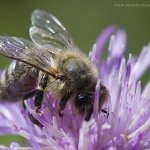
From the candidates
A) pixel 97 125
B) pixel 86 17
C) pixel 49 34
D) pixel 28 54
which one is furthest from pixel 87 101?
pixel 86 17

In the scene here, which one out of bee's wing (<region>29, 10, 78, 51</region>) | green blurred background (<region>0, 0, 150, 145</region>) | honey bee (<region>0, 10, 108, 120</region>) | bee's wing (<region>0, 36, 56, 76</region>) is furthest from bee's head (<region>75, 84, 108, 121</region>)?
green blurred background (<region>0, 0, 150, 145</region>)

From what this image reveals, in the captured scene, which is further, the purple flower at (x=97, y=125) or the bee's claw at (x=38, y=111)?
the bee's claw at (x=38, y=111)

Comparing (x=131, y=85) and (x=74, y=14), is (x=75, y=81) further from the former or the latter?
(x=74, y=14)

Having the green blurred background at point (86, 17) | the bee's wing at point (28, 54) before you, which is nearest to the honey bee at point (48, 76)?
the bee's wing at point (28, 54)

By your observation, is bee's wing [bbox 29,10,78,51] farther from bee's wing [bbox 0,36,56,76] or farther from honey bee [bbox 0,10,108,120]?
bee's wing [bbox 0,36,56,76]

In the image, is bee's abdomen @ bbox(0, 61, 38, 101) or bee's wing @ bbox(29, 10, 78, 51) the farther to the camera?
bee's wing @ bbox(29, 10, 78, 51)

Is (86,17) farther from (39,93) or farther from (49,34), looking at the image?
(39,93)

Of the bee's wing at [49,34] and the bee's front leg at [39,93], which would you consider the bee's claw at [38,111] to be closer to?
the bee's front leg at [39,93]

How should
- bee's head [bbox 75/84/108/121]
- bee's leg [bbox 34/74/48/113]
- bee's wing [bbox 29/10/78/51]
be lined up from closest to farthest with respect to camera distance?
1. bee's head [bbox 75/84/108/121]
2. bee's leg [bbox 34/74/48/113]
3. bee's wing [bbox 29/10/78/51]

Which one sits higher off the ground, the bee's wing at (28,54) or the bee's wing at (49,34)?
the bee's wing at (49,34)
